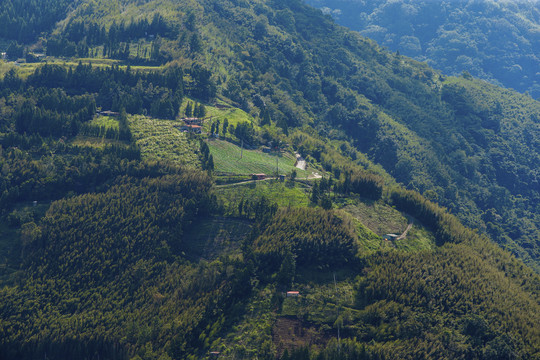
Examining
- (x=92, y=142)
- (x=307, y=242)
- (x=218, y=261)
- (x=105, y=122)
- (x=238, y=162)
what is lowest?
(x=218, y=261)

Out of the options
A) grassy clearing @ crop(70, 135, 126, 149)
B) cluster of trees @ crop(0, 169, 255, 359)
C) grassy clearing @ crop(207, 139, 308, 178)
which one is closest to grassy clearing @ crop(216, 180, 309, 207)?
cluster of trees @ crop(0, 169, 255, 359)

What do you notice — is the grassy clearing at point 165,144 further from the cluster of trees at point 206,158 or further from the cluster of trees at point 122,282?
the cluster of trees at point 122,282

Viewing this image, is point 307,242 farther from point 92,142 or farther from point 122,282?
point 92,142

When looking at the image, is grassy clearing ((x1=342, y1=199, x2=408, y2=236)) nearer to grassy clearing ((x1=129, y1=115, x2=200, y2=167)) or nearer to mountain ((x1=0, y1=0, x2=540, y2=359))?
mountain ((x1=0, y1=0, x2=540, y2=359))

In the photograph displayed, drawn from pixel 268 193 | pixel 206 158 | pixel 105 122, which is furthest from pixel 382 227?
pixel 105 122

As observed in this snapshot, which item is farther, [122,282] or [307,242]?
[307,242]

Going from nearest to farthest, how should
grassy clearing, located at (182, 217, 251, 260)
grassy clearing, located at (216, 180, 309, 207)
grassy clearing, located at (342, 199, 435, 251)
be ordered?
grassy clearing, located at (182, 217, 251, 260)
grassy clearing, located at (342, 199, 435, 251)
grassy clearing, located at (216, 180, 309, 207)
